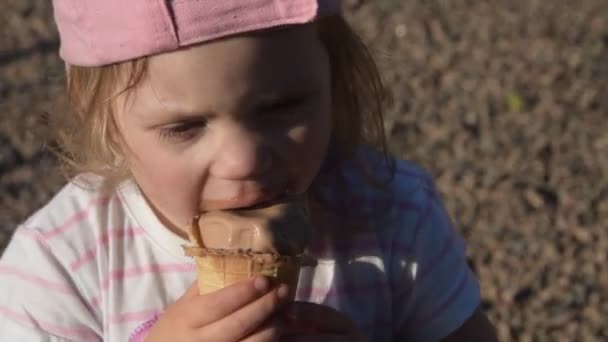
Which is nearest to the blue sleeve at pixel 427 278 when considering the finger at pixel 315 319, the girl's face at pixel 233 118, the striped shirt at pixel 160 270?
the striped shirt at pixel 160 270

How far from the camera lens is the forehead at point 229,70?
A: 2213 millimetres

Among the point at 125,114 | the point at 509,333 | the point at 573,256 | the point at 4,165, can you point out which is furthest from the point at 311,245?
the point at 4,165

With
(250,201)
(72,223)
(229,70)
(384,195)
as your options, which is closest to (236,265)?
(250,201)

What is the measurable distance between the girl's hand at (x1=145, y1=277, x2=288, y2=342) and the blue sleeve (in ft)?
2.12

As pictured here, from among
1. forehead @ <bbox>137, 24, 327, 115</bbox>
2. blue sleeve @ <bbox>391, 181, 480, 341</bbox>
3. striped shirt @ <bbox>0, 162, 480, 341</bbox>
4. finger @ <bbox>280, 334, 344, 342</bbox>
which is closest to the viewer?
forehead @ <bbox>137, 24, 327, 115</bbox>

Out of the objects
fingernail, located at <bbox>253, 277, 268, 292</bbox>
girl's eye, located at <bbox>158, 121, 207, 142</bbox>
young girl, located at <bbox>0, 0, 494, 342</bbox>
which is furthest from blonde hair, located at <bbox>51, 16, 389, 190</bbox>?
fingernail, located at <bbox>253, 277, 268, 292</bbox>

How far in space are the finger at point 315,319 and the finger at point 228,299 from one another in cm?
11

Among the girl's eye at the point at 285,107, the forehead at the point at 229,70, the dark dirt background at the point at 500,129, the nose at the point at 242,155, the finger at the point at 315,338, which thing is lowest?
the dark dirt background at the point at 500,129

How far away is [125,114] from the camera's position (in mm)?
2430

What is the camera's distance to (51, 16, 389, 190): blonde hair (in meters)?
2.46

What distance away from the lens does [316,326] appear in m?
2.46

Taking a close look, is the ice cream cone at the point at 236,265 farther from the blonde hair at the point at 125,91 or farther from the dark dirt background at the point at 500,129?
the dark dirt background at the point at 500,129

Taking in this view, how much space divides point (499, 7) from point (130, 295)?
3.97m

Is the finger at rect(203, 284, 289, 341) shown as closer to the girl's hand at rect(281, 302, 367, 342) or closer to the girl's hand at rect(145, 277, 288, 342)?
the girl's hand at rect(145, 277, 288, 342)
